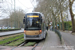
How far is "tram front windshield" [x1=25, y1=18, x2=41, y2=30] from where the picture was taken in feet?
37.4

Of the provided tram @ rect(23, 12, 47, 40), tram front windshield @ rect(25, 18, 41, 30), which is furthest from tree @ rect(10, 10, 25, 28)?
tram front windshield @ rect(25, 18, 41, 30)

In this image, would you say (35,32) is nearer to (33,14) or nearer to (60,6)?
(33,14)

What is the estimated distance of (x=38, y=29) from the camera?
449 inches

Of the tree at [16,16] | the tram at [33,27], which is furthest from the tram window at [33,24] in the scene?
the tree at [16,16]

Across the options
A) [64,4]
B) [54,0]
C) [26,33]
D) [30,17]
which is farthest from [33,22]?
[64,4]

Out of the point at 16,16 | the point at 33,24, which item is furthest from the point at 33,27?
the point at 16,16

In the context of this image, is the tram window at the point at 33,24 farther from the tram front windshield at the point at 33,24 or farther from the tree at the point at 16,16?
the tree at the point at 16,16

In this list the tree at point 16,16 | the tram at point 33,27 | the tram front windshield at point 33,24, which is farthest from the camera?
the tree at point 16,16

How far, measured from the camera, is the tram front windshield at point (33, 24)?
1141 centimetres

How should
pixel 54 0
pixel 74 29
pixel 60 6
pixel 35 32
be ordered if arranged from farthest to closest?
pixel 74 29
pixel 60 6
pixel 54 0
pixel 35 32

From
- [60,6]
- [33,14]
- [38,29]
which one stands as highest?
[60,6]

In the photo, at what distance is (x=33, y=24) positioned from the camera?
452 inches

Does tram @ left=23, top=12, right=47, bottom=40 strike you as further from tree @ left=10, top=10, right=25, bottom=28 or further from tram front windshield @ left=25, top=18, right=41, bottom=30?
tree @ left=10, top=10, right=25, bottom=28

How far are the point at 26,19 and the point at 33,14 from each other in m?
0.97
